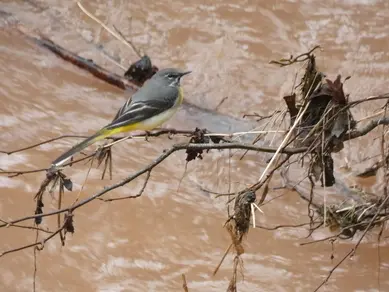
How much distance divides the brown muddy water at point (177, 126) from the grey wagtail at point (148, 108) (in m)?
0.58

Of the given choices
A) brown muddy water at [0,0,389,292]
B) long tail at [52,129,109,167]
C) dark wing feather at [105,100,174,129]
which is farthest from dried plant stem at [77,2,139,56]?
long tail at [52,129,109,167]

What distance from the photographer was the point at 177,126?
7.03 metres

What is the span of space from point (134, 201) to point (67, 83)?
180cm

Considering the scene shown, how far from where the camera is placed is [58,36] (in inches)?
322

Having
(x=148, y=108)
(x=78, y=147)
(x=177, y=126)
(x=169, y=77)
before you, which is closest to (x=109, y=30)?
(x=177, y=126)

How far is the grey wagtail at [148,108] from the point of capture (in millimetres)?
5569

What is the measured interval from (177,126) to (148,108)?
1330mm

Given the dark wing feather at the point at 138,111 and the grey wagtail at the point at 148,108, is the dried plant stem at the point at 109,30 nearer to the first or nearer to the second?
the grey wagtail at the point at 148,108

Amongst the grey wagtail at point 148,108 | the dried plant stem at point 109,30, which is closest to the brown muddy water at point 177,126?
the dried plant stem at point 109,30

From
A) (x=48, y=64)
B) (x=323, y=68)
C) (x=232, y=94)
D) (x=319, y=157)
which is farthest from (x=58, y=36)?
(x=319, y=157)

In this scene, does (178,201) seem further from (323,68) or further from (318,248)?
(323,68)

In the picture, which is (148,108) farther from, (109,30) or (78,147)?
(109,30)

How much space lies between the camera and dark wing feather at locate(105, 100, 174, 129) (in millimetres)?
5566

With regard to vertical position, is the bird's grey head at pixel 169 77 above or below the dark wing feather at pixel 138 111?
above
